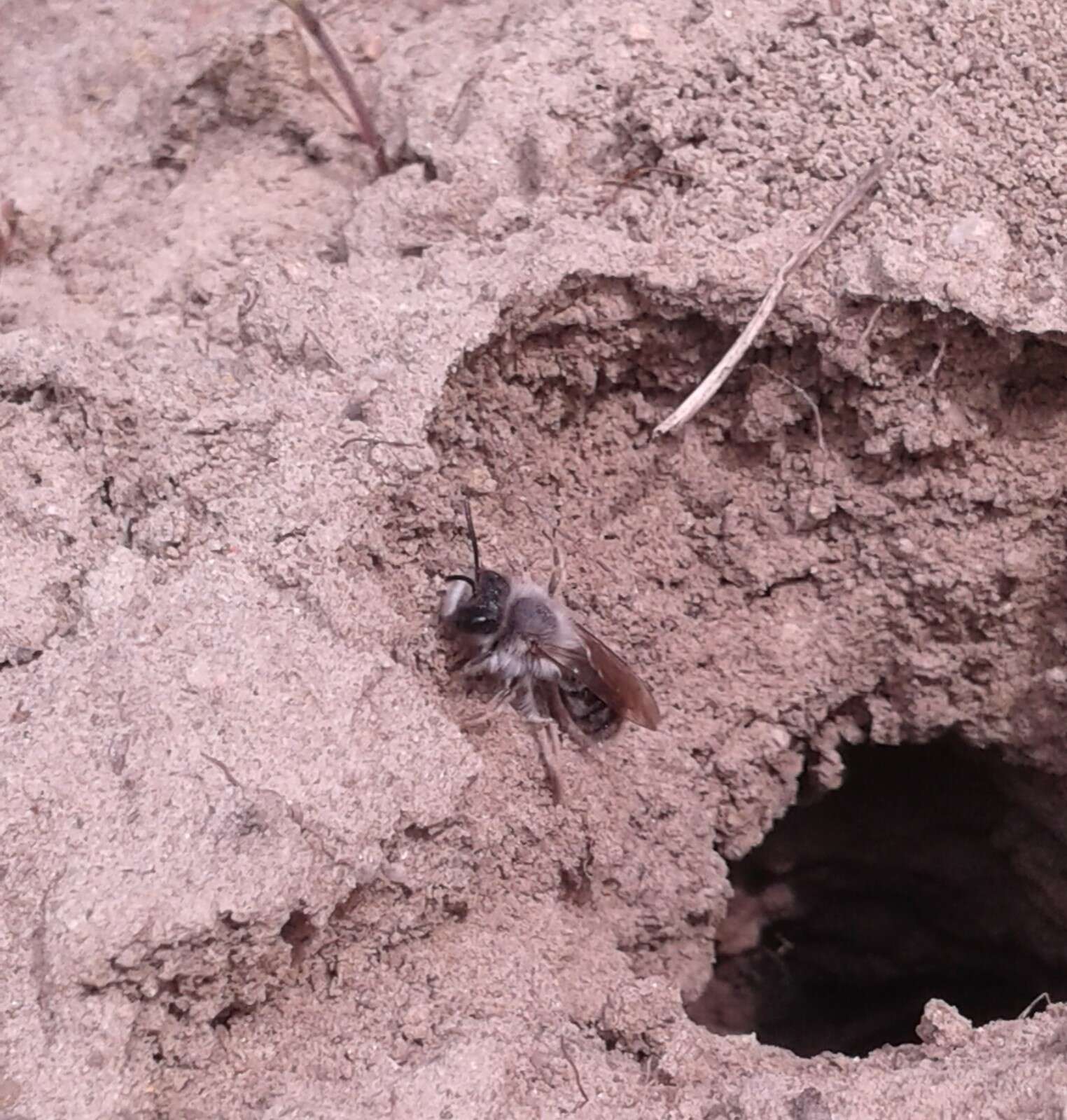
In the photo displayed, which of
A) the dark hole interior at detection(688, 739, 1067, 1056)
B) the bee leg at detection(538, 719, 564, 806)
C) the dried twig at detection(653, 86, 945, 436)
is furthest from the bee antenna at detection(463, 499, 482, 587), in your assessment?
the dark hole interior at detection(688, 739, 1067, 1056)

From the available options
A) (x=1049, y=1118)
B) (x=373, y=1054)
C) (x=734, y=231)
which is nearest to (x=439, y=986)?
(x=373, y=1054)

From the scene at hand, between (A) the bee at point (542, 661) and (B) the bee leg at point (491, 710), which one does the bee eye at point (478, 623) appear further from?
(B) the bee leg at point (491, 710)

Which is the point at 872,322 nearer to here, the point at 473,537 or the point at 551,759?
the point at 473,537

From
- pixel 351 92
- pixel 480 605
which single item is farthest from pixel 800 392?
pixel 351 92

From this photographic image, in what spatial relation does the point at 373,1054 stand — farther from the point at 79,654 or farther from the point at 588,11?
the point at 588,11

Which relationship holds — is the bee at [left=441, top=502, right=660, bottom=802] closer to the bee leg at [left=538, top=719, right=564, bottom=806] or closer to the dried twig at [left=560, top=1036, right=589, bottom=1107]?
the bee leg at [left=538, top=719, right=564, bottom=806]

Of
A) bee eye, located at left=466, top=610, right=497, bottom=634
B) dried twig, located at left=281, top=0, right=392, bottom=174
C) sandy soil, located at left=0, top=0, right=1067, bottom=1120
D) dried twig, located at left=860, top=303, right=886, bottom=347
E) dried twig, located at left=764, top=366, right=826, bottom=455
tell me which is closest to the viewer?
sandy soil, located at left=0, top=0, right=1067, bottom=1120
